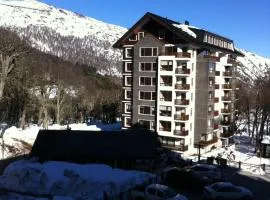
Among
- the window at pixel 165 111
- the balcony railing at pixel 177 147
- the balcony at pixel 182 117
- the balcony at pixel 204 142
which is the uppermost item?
the window at pixel 165 111

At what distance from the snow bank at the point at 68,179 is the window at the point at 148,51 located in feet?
91.1

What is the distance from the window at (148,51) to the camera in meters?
53.4

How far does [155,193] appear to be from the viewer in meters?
24.6

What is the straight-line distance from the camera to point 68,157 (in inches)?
1246

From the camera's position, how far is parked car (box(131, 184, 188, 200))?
24358 mm

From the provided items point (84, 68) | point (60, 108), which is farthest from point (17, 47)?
point (84, 68)

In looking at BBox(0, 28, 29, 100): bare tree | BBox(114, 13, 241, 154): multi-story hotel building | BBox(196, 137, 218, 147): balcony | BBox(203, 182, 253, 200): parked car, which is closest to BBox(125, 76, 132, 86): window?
BBox(114, 13, 241, 154): multi-story hotel building

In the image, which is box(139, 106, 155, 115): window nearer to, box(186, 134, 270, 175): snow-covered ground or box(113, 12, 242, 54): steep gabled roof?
box(186, 134, 270, 175): snow-covered ground

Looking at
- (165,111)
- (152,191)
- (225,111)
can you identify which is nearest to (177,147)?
(165,111)

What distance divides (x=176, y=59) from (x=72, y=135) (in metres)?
22.7

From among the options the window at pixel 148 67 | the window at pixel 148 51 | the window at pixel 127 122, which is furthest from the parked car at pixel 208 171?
the window at pixel 127 122

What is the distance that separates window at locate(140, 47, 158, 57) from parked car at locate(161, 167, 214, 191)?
2465 centimetres

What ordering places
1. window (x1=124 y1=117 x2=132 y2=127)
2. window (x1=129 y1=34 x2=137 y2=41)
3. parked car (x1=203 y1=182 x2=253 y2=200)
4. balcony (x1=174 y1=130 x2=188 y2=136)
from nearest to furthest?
parked car (x1=203 y1=182 x2=253 y2=200) → balcony (x1=174 y1=130 x2=188 y2=136) → window (x1=129 y1=34 x2=137 y2=41) → window (x1=124 y1=117 x2=132 y2=127)

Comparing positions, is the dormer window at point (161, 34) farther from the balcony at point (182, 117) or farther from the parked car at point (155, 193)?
the parked car at point (155, 193)
